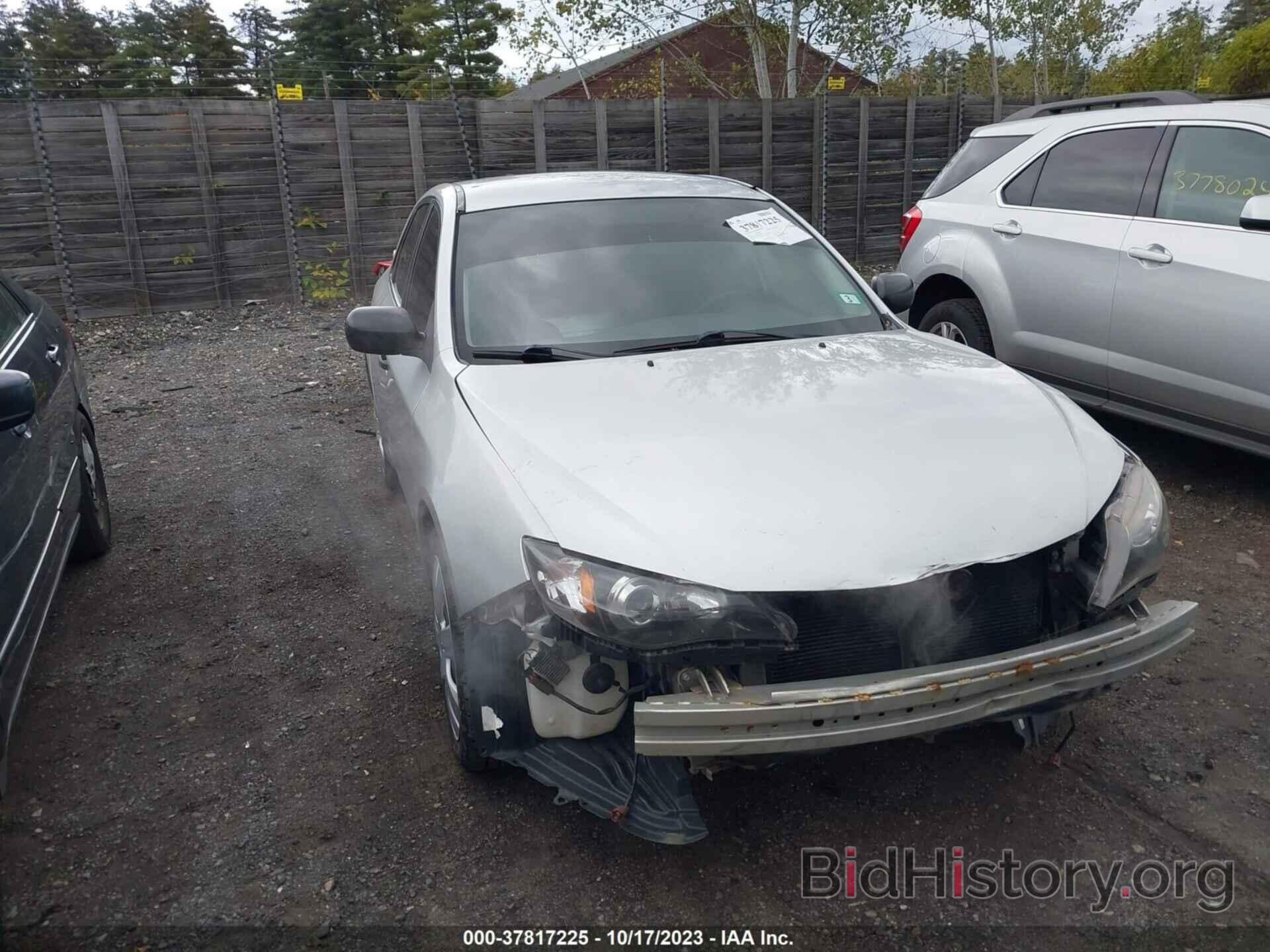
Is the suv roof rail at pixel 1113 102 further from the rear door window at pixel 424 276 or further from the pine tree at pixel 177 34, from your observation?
the pine tree at pixel 177 34

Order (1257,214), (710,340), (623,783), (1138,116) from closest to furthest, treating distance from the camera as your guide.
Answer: (623,783), (710,340), (1257,214), (1138,116)

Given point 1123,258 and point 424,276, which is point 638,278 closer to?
point 424,276

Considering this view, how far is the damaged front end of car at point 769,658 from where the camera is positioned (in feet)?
7.00

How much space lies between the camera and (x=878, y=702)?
2133mm

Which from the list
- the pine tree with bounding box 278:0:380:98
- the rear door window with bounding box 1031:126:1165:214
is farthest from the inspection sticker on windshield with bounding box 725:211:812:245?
the pine tree with bounding box 278:0:380:98

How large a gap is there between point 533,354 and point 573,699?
4.21ft

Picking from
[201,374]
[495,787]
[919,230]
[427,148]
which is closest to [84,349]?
[201,374]

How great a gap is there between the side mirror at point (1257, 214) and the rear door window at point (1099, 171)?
749mm

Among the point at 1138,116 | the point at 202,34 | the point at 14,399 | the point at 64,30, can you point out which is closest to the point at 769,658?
the point at 14,399

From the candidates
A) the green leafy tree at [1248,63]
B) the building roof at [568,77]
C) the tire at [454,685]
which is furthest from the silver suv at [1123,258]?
the building roof at [568,77]

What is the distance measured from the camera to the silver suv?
14.7ft

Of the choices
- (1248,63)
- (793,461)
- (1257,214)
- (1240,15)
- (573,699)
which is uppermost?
(1240,15)

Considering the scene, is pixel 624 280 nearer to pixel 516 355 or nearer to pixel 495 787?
pixel 516 355

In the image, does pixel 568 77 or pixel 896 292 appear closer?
pixel 896 292
